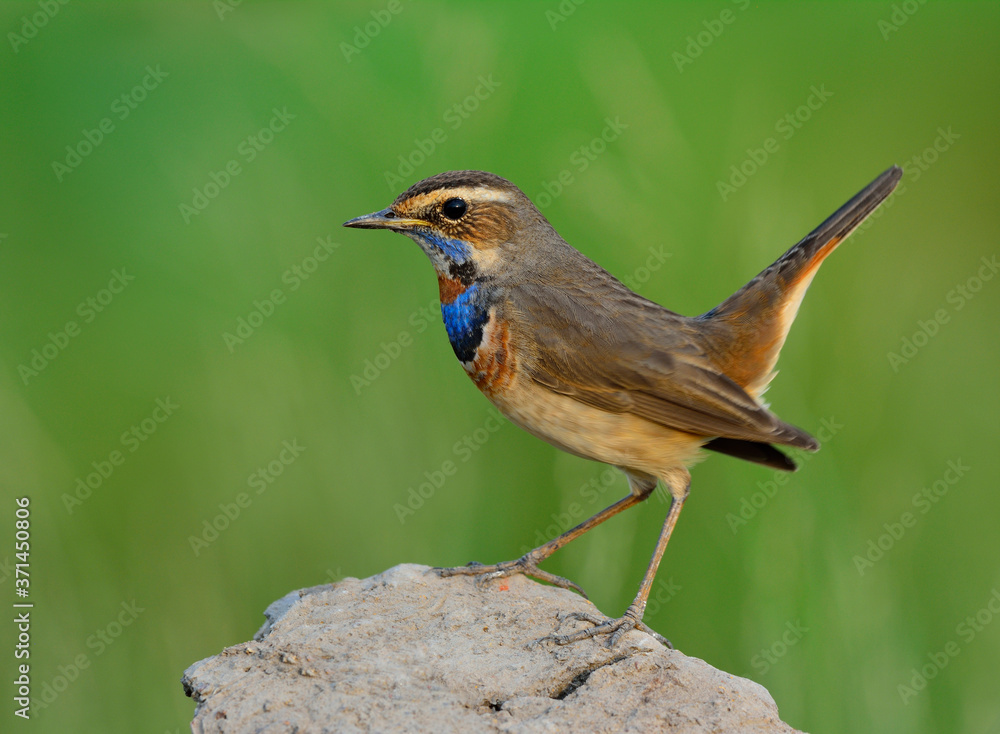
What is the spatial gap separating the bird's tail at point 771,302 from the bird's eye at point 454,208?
48.2 inches

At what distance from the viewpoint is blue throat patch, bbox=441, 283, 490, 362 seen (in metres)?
4.62

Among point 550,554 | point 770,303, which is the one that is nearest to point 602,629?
point 550,554

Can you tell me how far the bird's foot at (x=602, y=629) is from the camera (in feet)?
12.8

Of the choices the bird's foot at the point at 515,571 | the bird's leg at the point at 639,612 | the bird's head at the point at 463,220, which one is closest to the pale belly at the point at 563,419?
the bird's leg at the point at 639,612

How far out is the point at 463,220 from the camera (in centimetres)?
463

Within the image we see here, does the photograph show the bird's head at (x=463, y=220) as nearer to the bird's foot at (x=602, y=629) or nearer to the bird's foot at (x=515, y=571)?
the bird's foot at (x=515, y=571)

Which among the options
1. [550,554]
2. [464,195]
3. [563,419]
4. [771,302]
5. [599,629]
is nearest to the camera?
[599,629]

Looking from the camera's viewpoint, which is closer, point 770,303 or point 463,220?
point 463,220

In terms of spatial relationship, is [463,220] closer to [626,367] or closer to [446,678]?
[626,367]

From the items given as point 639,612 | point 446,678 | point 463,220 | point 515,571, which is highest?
point 463,220

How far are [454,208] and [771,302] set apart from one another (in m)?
1.48

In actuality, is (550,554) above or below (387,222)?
below

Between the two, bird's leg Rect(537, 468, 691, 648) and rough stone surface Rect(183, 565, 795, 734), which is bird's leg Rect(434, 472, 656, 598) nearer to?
bird's leg Rect(537, 468, 691, 648)

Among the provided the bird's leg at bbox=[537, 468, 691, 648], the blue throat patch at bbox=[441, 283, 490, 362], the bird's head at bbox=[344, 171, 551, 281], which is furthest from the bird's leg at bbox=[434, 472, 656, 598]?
the bird's head at bbox=[344, 171, 551, 281]
